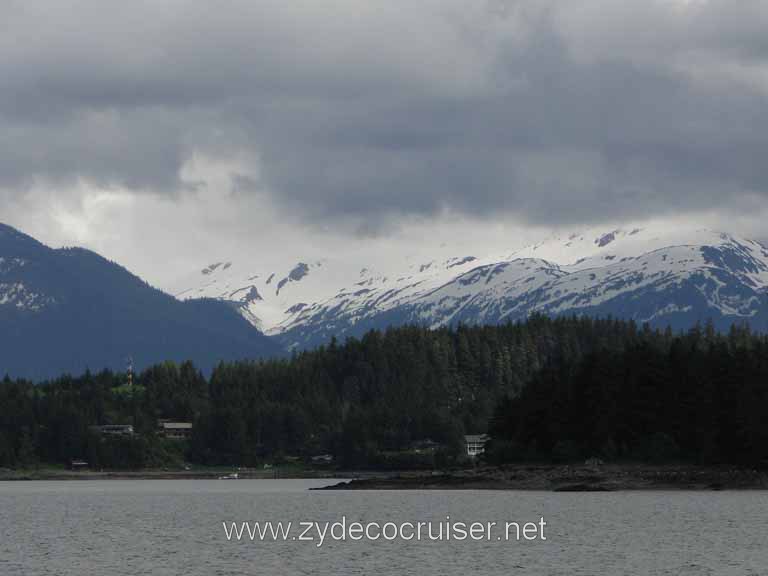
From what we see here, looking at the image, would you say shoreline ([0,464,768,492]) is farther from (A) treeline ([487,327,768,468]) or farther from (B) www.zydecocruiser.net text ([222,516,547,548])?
(B) www.zydecocruiser.net text ([222,516,547,548])

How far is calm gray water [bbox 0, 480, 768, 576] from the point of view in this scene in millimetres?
94938

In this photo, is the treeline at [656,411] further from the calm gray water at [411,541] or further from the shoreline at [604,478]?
the calm gray water at [411,541]

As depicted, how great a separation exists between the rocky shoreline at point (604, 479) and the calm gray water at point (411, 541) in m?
3.99

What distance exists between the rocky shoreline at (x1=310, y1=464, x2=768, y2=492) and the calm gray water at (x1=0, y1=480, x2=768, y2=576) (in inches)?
157

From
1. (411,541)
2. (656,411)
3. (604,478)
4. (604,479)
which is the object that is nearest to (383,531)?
(411,541)

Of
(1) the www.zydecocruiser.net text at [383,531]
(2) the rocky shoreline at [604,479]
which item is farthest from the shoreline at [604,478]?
(1) the www.zydecocruiser.net text at [383,531]

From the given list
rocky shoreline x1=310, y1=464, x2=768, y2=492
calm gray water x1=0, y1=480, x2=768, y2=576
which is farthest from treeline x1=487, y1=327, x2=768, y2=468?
calm gray water x1=0, y1=480, x2=768, y2=576

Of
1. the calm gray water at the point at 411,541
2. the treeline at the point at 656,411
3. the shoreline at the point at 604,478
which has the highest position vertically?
the treeline at the point at 656,411

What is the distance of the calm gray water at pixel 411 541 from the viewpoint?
94.9 meters

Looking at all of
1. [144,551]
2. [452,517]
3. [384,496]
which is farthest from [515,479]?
[144,551]

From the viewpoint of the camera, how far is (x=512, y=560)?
3866 inches

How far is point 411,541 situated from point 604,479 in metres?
63.3

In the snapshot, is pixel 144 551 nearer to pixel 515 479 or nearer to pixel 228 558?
pixel 228 558

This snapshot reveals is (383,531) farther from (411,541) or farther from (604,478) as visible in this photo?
(604,478)
